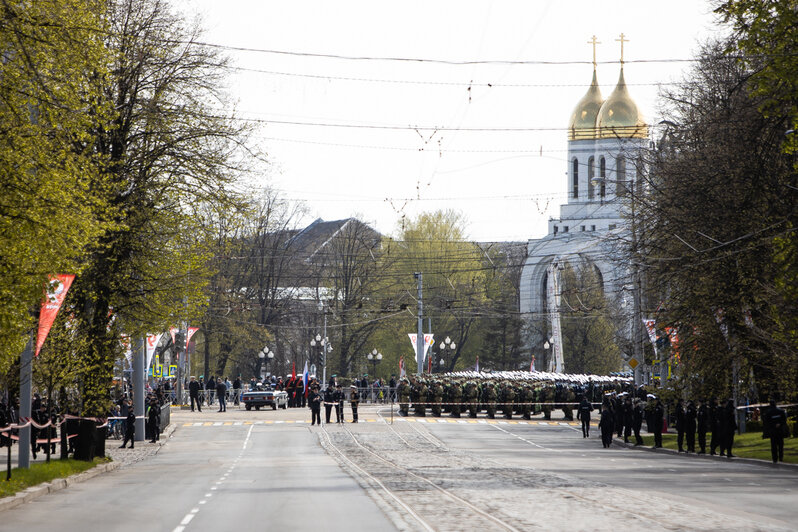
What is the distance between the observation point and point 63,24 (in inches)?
696

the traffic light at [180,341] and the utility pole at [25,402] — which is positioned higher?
the traffic light at [180,341]

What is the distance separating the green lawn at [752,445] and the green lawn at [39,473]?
16302mm

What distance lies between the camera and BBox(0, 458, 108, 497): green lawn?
18623mm

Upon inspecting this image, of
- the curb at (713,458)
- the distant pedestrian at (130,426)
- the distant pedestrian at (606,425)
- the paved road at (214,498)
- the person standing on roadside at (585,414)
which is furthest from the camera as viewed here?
the person standing on roadside at (585,414)

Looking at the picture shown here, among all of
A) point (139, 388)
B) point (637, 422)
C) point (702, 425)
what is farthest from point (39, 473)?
point (637, 422)

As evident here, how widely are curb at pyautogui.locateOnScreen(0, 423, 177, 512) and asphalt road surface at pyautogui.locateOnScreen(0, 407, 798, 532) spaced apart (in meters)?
0.26

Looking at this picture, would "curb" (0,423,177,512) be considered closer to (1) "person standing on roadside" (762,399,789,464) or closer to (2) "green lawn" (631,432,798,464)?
(1) "person standing on roadside" (762,399,789,464)

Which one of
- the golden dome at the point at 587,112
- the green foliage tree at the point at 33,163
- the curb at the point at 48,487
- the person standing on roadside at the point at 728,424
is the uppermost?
the golden dome at the point at 587,112

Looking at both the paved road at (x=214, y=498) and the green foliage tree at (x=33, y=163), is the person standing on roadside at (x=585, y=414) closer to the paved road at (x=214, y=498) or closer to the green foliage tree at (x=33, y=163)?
the paved road at (x=214, y=498)

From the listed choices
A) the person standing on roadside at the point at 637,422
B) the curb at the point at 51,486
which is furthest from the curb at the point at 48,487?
the person standing on roadside at the point at 637,422

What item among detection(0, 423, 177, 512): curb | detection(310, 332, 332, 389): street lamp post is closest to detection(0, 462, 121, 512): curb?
detection(0, 423, 177, 512): curb

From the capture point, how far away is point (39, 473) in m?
21.6

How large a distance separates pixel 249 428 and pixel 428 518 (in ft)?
96.5

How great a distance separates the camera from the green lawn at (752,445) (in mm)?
29000
